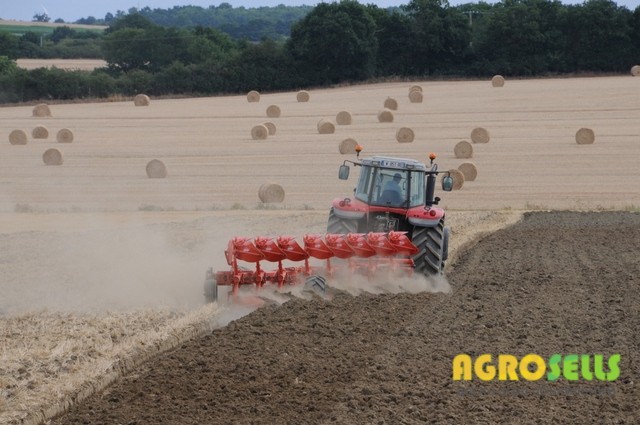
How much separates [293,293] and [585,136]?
2160 centimetres

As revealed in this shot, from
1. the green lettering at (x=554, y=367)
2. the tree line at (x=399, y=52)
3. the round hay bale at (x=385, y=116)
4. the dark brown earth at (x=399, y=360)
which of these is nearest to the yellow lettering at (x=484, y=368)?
the dark brown earth at (x=399, y=360)

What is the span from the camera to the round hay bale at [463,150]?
99.3 ft

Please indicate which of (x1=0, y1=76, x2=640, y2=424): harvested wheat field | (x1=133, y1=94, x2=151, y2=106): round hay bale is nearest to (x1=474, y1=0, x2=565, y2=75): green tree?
(x1=133, y1=94, x2=151, y2=106): round hay bale

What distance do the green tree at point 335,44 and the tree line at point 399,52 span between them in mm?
53

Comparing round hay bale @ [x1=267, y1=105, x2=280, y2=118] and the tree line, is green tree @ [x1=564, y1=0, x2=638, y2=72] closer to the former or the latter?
the tree line

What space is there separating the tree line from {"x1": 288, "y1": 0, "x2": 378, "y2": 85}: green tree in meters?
0.05

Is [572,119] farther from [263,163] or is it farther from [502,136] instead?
[263,163]

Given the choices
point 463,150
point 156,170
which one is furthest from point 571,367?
point 463,150

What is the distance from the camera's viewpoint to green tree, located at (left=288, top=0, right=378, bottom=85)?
56.6 m

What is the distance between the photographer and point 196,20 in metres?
159

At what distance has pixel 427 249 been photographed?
13.4m

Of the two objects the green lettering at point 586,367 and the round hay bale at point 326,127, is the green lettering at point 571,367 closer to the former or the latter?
the green lettering at point 586,367

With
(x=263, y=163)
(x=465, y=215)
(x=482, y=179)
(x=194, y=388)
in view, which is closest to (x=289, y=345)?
(x=194, y=388)

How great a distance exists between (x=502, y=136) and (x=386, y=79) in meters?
23.2
